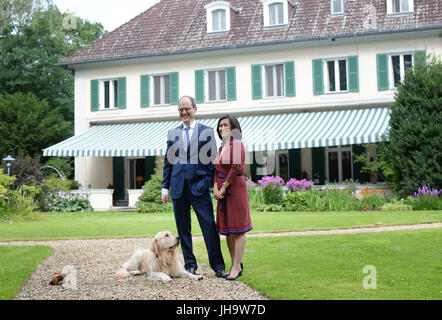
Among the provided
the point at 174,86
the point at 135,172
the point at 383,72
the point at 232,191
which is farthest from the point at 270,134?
the point at 232,191

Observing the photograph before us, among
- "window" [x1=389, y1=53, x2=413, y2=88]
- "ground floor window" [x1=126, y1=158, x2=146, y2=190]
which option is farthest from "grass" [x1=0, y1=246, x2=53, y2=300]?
"window" [x1=389, y1=53, x2=413, y2=88]

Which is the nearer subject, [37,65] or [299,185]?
[299,185]

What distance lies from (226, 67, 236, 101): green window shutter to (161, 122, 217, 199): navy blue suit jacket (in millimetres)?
15430

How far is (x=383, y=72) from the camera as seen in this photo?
19344 mm

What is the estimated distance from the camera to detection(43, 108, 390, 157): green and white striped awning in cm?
1723

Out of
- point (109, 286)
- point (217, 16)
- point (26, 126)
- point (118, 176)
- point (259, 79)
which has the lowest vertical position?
point (109, 286)

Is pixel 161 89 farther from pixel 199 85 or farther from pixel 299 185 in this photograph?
pixel 299 185

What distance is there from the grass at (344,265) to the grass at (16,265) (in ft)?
7.28

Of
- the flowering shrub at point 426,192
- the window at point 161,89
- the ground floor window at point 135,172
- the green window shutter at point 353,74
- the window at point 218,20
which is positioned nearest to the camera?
the flowering shrub at point 426,192

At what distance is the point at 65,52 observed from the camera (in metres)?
31.7

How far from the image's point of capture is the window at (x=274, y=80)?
20812 millimetres

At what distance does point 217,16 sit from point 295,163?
7088mm

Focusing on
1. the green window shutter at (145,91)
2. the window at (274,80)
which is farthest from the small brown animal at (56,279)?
the green window shutter at (145,91)

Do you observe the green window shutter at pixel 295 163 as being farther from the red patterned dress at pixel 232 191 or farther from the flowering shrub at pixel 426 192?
the red patterned dress at pixel 232 191
